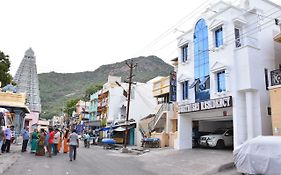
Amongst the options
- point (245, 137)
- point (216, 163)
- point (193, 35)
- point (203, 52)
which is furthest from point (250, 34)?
point (216, 163)

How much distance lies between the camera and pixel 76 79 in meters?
139

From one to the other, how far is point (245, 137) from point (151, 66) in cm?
10919

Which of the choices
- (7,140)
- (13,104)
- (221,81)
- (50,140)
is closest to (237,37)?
(221,81)

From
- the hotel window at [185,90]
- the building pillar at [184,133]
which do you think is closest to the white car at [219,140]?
the building pillar at [184,133]

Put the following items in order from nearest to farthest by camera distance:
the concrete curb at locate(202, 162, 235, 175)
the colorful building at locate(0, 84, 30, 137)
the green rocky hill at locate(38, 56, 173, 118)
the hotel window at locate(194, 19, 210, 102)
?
1. the concrete curb at locate(202, 162, 235, 175)
2. the hotel window at locate(194, 19, 210, 102)
3. the colorful building at locate(0, 84, 30, 137)
4. the green rocky hill at locate(38, 56, 173, 118)

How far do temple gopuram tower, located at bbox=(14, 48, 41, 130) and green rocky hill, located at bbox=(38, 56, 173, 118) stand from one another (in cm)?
5033

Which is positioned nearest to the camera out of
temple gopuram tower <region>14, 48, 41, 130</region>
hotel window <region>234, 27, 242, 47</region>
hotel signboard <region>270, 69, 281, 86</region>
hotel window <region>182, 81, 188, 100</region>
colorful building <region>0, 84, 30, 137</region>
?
hotel signboard <region>270, 69, 281, 86</region>

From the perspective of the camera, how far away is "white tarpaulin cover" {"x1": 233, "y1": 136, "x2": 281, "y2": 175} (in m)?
10.1

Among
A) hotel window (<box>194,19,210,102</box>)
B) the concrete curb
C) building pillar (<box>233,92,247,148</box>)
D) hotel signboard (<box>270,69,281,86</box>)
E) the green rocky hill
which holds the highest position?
the green rocky hill

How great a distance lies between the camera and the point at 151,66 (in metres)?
126

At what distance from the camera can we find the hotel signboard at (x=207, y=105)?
58.8 ft

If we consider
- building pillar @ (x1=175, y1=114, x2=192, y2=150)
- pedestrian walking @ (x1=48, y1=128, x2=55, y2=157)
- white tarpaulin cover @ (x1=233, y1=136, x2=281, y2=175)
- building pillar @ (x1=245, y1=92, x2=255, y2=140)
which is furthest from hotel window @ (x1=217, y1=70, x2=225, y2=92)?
pedestrian walking @ (x1=48, y1=128, x2=55, y2=157)

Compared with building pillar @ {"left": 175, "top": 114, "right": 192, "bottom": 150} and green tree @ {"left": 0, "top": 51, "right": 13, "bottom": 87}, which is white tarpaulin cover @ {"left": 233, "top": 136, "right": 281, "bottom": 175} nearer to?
building pillar @ {"left": 175, "top": 114, "right": 192, "bottom": 150}

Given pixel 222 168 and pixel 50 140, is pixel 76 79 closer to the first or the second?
pixel 50 140
